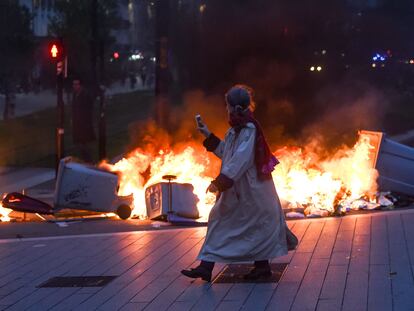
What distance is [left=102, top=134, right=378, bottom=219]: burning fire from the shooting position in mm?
10930

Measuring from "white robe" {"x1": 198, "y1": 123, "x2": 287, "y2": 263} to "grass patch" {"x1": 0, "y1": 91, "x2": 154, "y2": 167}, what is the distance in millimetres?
13034

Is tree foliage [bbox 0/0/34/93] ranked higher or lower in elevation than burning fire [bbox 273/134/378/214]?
higher

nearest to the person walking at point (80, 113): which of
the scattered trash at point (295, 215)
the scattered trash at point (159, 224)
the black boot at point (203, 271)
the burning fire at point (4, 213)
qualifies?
the burning fire at point (4, 213)

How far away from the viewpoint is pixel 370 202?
1083 centimetres

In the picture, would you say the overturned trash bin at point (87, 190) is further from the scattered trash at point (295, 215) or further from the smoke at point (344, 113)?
the smoke at point (344, 113)

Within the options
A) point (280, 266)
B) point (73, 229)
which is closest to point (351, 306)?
point (280, 266)

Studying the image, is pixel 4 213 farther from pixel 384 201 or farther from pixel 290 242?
pixel 290 242

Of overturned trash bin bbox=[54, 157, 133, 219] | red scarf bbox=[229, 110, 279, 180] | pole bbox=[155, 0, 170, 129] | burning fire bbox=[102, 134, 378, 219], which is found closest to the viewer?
red scarf bbox=[229, 110, 279, 180]

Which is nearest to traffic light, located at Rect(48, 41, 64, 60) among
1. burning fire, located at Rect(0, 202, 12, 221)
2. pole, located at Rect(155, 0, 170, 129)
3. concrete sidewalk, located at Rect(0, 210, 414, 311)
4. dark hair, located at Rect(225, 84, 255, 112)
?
pole, located at Rect(155, 0, 170, 129)

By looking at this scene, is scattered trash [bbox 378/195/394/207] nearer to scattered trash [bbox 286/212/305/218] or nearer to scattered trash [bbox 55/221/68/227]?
scattered trash [bbox 286/212/305/218]

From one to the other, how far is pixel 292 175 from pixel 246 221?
4.76 metres

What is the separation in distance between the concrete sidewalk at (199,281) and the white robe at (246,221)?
0.27m

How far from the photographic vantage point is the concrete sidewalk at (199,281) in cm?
624

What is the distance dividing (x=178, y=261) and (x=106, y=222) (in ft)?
10.3
